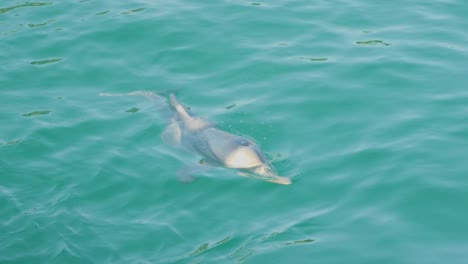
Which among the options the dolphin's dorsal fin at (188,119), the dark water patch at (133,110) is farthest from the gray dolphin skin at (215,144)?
the dark water patch at (133,110)

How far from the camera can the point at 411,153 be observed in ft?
30.4

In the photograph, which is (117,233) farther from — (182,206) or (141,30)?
(141,30)

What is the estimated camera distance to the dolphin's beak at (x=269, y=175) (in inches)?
347

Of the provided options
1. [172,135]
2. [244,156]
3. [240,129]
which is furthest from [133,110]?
[244,156]

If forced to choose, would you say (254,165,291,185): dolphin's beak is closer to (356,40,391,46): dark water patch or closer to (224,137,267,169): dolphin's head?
(224,137,267,169): dolphin's head

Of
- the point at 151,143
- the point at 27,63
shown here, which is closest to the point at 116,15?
the point at 27,63

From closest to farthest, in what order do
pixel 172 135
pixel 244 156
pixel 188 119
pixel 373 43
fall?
pixel 244 156, pixel 172 135, pixel 188 119, pixel 373 43

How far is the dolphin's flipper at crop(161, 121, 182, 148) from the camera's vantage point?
9.96 meters

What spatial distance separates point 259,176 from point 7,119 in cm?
432

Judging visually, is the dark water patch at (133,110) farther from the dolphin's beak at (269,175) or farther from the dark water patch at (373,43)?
the dark water patch at (373,43)

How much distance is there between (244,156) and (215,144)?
59 centimetres

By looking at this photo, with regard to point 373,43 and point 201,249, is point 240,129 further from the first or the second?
point 373,43

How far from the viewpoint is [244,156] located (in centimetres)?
916

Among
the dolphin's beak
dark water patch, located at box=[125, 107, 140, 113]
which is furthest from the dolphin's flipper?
the dolphin's beak
